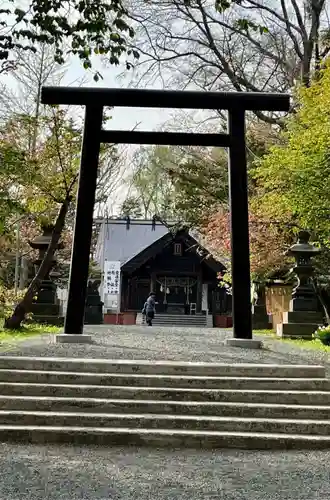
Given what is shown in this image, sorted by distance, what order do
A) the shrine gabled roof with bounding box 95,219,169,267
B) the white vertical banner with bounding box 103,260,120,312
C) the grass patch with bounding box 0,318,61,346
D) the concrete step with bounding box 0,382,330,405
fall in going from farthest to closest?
the shrine gabled roof with bounding box 95,219,169,267 < the white vertical banner with bounding box 103,260,120,312 < the grass patch with bounding box 0,318,61,346 < the concrete step with bounding box 0,382,330,405

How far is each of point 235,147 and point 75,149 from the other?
5.24 meters

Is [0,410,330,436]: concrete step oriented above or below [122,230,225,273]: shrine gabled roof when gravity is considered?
below

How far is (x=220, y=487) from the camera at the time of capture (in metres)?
4.37

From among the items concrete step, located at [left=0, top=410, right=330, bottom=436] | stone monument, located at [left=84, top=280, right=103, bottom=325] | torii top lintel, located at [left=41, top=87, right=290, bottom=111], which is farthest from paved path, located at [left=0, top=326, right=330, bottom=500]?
stone monument, located at [left=84, top=280, right=103, bottom=325]

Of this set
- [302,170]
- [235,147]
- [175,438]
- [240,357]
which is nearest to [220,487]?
[175,438]

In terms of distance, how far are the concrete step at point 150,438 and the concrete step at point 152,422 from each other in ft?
0.56

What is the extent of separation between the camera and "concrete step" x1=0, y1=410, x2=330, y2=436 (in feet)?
19.6

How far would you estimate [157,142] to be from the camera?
1018 cm

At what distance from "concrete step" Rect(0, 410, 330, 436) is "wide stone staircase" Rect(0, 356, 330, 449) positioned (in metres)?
0.01

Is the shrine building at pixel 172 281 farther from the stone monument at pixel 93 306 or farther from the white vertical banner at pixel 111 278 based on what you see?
the stone monument at pixel 93 306

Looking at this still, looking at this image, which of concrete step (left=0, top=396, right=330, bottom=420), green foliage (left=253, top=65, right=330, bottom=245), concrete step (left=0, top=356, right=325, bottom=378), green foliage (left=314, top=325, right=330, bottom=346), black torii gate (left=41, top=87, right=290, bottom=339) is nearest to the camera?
concrete step (left=0, top=396, right=330, bottom=420)

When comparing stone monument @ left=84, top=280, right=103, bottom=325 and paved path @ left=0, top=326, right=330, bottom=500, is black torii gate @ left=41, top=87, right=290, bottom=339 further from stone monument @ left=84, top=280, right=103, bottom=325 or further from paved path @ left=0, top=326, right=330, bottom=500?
stone monument @ left=84, top=280, right=103, bottom=325

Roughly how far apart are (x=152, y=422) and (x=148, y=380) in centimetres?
88

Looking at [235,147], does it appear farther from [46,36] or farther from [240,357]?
[46,36]
